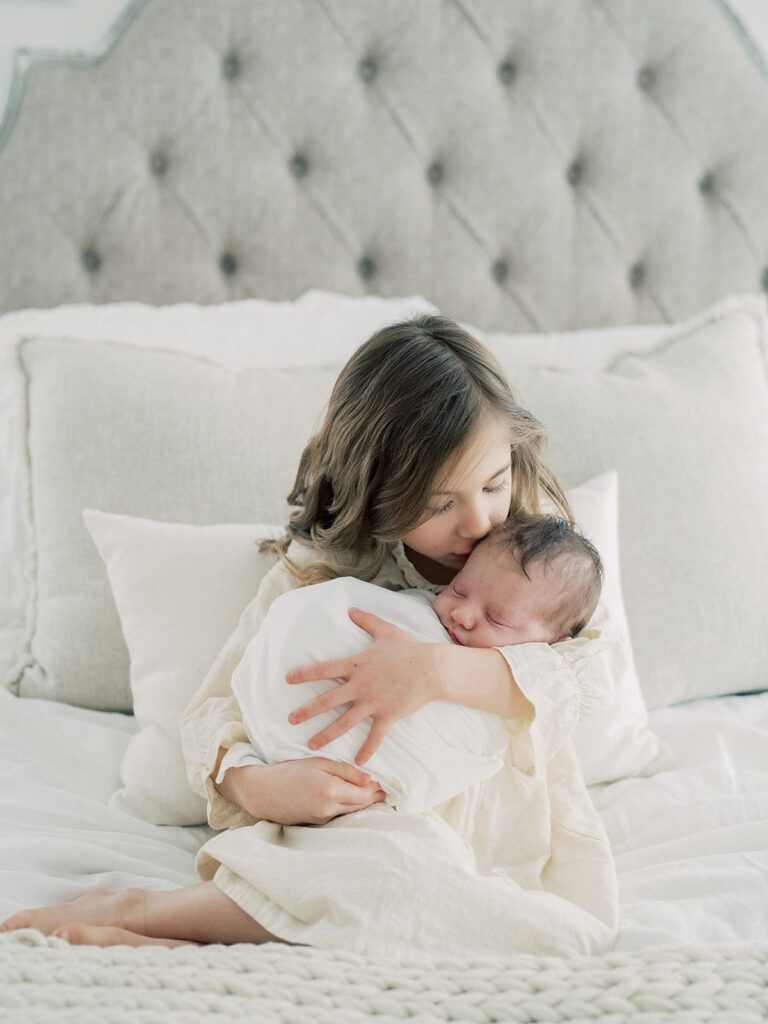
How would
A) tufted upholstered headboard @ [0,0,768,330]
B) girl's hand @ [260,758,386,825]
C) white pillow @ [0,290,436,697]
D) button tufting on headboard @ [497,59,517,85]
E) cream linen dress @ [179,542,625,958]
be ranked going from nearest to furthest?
cream linen dress @ [179,542,625,958]
girl's hand @ [260,758,386,825]
white pillow @ [0,290,436,697]
tufted upholstered headboard @ [0,0,768,330]
button tufting on headboard @ [497,59,517,85]

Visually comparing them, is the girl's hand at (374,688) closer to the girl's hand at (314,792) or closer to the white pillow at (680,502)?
the girl's hand at (314,792)

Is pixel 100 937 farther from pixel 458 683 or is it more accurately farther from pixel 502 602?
pixel 502 602

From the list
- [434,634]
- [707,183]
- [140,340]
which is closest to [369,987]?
[434,634]

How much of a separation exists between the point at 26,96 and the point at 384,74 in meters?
0.66

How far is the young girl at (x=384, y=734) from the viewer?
0.90 meters

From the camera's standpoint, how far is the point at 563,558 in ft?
3.71

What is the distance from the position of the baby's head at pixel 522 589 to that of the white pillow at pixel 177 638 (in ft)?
0.34

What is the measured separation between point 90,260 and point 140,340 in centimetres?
29

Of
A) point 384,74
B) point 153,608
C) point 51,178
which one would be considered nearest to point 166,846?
point 153,608

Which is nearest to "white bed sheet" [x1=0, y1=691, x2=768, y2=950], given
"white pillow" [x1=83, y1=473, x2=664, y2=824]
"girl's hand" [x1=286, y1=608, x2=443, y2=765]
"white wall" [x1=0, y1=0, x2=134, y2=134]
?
"white pillow" [x1=83, y1=473, x2=664, y2=824]

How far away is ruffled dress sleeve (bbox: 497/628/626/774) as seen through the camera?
3.52 feet

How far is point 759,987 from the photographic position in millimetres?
750

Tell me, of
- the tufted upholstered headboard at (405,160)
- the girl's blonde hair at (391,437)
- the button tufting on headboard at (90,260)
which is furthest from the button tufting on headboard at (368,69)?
the girl's blonde hair at (391,437)

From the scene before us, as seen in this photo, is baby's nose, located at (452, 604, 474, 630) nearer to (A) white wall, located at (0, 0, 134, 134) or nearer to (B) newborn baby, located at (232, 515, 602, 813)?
(B) newborn baby, located at (232, 515, 602, 813)
